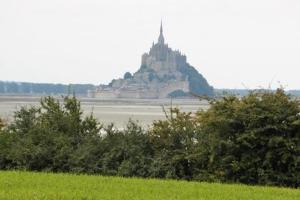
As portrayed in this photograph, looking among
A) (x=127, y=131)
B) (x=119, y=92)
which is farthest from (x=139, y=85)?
(x=127, y=131)

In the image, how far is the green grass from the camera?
1005 cm

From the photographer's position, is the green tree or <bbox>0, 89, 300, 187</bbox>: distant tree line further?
<bbox>0, 89, 300, 187</bbox>: distant tree line

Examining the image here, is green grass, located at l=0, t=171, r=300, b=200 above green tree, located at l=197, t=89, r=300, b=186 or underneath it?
underneath

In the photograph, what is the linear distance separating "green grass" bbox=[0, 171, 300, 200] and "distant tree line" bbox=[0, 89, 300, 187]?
84.5 inches

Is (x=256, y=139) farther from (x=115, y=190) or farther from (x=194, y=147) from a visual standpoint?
(x=115, y=190)

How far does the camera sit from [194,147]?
14.7 metres

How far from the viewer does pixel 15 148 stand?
50.5ft

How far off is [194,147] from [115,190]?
4216 mm

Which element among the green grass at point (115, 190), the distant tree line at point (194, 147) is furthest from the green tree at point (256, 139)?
the green grass at point (115, 190)

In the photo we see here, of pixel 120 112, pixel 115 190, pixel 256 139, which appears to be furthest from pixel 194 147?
pixel 120 112

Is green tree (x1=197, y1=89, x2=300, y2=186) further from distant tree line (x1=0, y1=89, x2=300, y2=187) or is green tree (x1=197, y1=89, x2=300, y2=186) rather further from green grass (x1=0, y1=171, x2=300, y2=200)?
green grass (x1=0, y1=171, x2=300, y2=200)

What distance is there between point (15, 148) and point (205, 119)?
4700 mm

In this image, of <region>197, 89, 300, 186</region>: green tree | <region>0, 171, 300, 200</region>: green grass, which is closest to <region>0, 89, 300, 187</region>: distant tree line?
<region>197, 89, 300, 186</region>: green tree

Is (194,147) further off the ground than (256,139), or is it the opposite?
(256,139)
